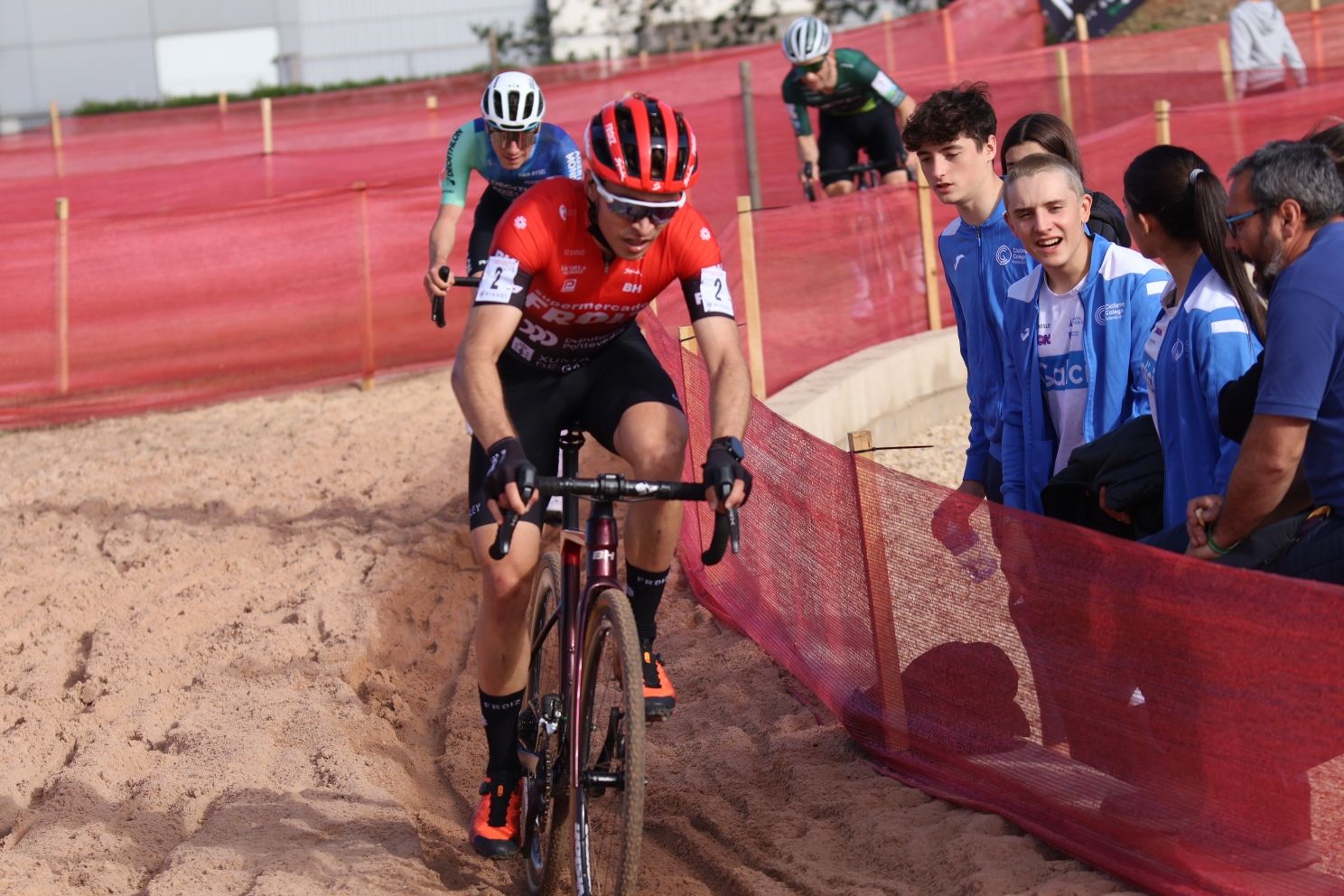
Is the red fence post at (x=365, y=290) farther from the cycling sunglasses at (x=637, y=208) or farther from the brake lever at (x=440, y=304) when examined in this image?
the cycling sunglasses at (x=637, y=208)

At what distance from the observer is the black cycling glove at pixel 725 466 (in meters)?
3.98

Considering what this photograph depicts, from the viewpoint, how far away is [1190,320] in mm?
4164

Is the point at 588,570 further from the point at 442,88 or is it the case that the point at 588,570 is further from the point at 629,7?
the point at 629,7

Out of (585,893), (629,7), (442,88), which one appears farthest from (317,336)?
(629,7)

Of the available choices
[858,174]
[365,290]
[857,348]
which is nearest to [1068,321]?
[857,348]

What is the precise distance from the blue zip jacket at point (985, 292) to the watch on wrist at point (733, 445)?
1.55 m

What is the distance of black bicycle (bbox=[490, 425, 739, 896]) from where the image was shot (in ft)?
13.1

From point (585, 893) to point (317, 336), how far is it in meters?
8.87

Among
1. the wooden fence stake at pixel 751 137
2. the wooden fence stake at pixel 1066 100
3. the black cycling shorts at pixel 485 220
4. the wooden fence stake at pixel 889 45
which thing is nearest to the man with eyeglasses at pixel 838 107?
the wooden fence stake at pixel 751 137

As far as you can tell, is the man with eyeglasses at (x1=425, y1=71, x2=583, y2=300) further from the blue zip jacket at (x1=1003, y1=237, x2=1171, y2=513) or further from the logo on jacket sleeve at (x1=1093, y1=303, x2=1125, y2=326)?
the logo on jacket sleeve at (x1=1093, y1=303, x2=1125, y2=326)

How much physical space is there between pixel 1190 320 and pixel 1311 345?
57 cm

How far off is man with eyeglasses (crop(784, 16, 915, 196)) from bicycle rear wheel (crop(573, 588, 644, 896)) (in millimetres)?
7555

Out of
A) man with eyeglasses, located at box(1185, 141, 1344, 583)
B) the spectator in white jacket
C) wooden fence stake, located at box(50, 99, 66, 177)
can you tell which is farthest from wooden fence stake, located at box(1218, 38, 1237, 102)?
wooden fence stake, located at box(50, 99, 66, 177)

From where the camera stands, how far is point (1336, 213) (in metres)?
3.80
